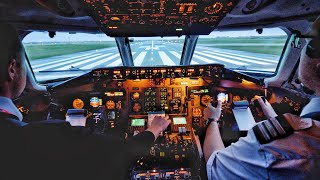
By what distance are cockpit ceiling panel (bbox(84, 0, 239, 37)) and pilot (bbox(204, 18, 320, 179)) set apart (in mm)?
1201

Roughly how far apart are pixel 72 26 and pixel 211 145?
293 centimetres

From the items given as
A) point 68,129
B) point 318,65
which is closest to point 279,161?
point 318,65

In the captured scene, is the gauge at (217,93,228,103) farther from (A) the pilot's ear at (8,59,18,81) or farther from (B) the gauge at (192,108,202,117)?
(A) the pilot's ear at (8,59,18,81)

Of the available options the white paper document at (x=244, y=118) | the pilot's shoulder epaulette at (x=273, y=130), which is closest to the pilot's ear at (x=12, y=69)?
the pilot's shoulder epaulette at (x=273, y=130)

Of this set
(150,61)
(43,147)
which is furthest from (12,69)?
(150,61)

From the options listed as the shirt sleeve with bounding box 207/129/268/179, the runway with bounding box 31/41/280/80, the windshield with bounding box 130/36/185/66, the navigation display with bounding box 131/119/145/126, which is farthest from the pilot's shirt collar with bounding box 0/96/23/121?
the windshield with bounding box 130/36/185/66

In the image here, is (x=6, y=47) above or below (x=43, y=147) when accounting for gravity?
above

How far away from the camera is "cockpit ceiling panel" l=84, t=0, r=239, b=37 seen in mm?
1874

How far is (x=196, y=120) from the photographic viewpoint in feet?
12.5

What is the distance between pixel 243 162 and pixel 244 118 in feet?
8.91

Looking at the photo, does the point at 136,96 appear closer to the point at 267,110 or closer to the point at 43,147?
the point at 267,110

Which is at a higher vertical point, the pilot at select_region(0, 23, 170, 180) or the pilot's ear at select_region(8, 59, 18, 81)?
the pilot's ear at select_region(8, 59, 18, 81)

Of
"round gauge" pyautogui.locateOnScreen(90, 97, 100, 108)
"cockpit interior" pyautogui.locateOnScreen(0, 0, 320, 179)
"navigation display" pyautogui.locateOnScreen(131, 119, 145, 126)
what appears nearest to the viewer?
"cockpit interior" pyautogui.locateOnScreen(0, 0, 320, 179)

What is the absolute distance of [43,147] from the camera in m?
0.74
